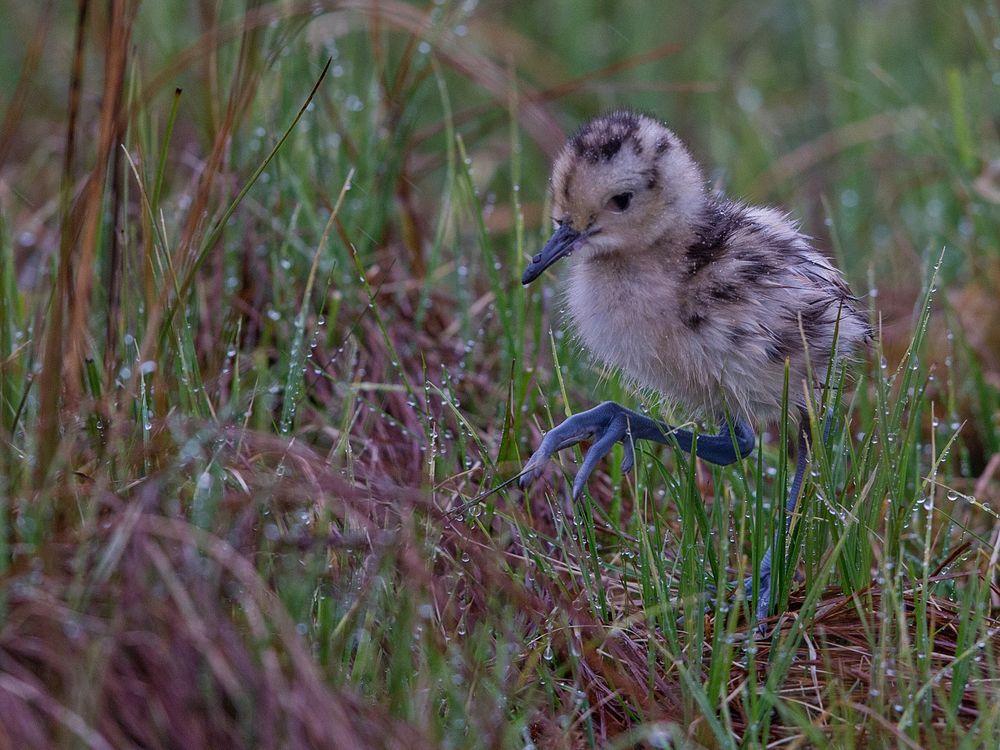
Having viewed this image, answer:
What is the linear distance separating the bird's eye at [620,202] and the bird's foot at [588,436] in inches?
16.5

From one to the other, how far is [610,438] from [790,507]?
0.51m

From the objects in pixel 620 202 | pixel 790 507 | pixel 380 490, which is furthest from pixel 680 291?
pixel 380 490

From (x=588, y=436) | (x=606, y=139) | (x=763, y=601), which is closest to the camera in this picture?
(x=763, y=601)

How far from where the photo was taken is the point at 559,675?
91.2 inches

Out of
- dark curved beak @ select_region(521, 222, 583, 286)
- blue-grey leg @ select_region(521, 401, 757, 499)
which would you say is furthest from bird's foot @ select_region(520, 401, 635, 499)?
dark curved beak @ select_region(521, 222, 583, 286)

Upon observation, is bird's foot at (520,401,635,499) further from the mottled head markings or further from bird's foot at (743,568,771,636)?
the mottled head markings

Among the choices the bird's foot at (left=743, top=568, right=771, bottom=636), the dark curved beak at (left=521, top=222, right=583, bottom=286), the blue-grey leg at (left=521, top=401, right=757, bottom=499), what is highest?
the dark curved beak at (left=521, top=222, right=583, bottom=286)

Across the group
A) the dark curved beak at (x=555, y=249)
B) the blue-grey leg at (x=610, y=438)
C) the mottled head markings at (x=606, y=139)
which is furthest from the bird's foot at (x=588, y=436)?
the mottled head markings at (x=606, y=139)

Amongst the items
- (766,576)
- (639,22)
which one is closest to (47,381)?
(766,576)

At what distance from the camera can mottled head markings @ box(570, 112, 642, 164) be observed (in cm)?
270

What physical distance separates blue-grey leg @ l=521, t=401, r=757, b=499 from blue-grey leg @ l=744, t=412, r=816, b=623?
0.15 meters

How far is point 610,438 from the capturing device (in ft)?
8.34

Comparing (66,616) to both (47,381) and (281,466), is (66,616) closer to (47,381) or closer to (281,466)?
(47,381)

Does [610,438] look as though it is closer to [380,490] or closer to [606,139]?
[380,490]
